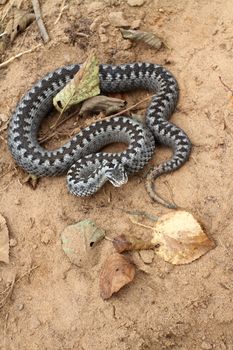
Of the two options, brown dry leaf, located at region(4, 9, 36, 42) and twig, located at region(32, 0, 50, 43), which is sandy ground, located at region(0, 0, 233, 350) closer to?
twig, located at region(32, 0, 50, 43)

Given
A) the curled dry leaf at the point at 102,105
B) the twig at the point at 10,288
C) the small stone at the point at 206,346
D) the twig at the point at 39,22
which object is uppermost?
the twig at the point at 39,22

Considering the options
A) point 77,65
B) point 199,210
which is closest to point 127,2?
point 77,65

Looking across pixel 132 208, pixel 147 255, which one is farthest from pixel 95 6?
pixel 147 255

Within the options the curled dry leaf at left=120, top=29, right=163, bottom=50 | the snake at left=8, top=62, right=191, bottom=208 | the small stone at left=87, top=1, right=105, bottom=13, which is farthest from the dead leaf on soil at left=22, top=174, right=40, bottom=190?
the small stone at left=87, top=1, right=105, bottom=13

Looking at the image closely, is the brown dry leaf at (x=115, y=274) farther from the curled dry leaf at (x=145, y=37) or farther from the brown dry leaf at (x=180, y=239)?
the curled dry leaf at (x=145, y=37)

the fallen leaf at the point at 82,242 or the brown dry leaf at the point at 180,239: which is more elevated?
the fallen leaf at the point at 82,242

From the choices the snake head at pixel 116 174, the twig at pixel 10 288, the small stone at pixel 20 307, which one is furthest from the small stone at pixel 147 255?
the small stone at pixel 20 307
